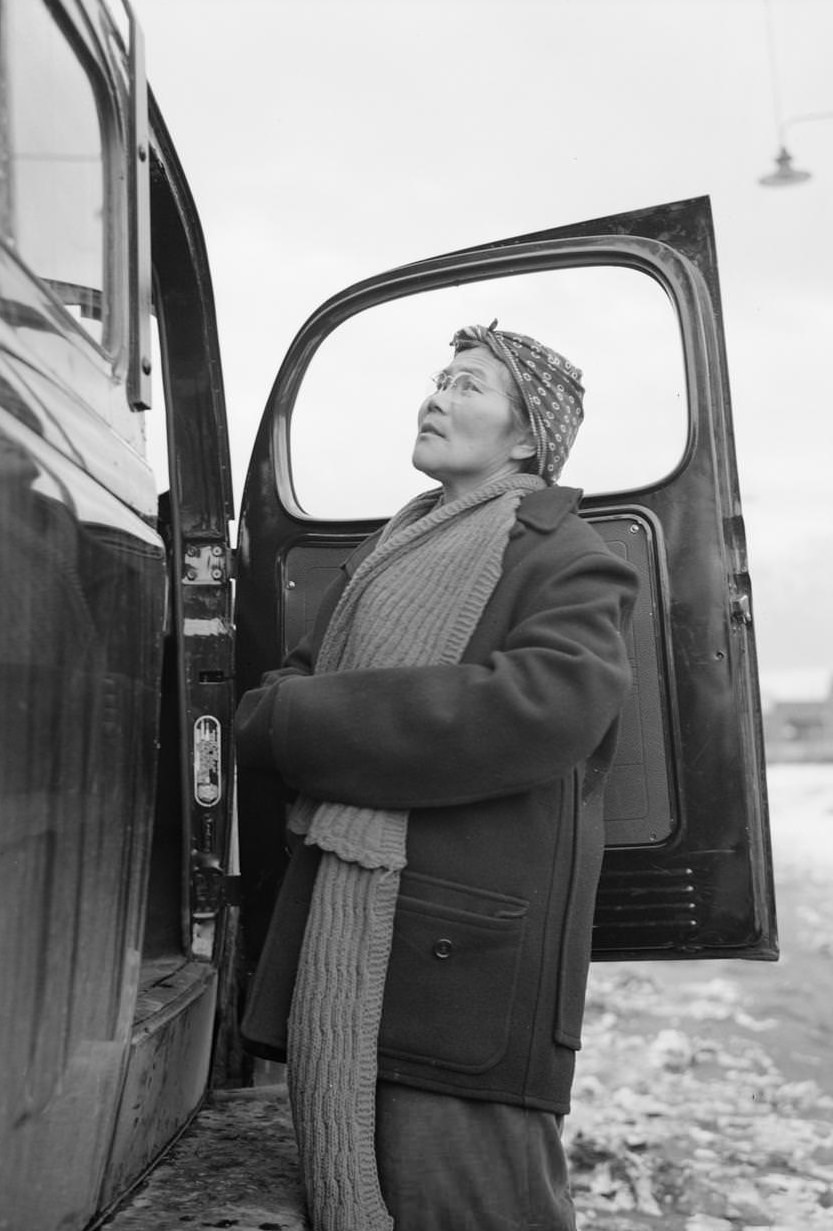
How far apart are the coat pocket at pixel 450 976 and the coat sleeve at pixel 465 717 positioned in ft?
0.54

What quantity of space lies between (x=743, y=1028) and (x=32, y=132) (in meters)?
5.19

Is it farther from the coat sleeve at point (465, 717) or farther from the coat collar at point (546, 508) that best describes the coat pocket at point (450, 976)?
the coat collar at point (546, 508)

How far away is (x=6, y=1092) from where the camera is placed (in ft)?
5.41

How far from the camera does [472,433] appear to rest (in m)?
2.61

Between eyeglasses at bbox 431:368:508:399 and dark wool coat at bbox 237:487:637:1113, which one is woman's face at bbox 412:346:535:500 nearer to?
eyeglasses at bbox 431:368:508:399

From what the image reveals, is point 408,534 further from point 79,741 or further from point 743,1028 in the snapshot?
point 743,1028

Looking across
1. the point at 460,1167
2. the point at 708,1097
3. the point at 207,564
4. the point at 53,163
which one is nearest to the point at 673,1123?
the point at 708,1097

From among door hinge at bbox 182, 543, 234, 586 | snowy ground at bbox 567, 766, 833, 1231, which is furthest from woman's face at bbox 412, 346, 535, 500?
snowy ground at bbox 567, 766, 833, 1231

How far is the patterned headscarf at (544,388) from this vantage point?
2621 millimetres

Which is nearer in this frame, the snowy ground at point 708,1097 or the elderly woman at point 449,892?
the elderly woman at point 449,892

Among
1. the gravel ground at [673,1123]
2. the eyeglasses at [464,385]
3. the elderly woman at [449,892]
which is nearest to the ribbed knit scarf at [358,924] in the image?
the elderly woman at [449,892]

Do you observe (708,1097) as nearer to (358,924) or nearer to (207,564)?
(207,564)

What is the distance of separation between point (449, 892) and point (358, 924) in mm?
148

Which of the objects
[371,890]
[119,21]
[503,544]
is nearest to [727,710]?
[503,544]
